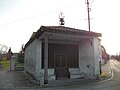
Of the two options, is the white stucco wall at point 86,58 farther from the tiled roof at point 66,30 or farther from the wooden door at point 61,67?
the wooden door at point 61,67

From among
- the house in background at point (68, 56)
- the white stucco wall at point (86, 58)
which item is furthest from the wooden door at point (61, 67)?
the white stucco wall at point (86, 58)

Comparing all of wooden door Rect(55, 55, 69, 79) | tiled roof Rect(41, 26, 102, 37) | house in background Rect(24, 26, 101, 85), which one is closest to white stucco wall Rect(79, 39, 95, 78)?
house in background Rect(24, 26, 101, 85)

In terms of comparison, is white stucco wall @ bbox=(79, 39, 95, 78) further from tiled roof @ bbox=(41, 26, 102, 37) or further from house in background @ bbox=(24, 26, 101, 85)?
tiled roof @ bbox=(41, 26, 102, 37)

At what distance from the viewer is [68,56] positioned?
639 inches

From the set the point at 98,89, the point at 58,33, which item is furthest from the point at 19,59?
the point at 98,89

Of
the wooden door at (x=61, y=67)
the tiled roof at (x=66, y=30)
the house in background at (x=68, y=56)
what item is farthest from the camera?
the wooden door at (x=61, y=67)

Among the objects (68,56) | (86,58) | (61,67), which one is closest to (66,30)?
(68,56)

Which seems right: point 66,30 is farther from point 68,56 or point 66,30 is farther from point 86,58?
point 86,58

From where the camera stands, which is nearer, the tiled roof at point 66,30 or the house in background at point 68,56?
the tiled roof at point 66,30

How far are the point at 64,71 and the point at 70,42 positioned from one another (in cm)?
Answer: 301

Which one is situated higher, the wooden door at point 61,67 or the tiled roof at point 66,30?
the tiled roof at point 66,30

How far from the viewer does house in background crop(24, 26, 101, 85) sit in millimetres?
14344

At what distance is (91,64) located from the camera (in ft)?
51.4

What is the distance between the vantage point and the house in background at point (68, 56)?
1434cm
